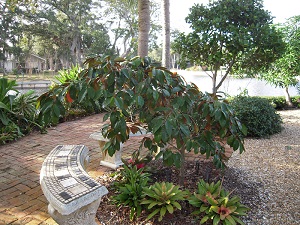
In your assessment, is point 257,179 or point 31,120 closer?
point 257,179

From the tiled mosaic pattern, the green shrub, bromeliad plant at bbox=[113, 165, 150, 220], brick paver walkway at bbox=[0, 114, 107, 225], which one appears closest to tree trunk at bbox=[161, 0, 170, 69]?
the green shrub

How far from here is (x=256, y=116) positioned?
5113 millimetres

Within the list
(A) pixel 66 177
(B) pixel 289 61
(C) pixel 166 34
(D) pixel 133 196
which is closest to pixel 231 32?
(C) pixel 166 34

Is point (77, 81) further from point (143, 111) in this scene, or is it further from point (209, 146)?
point (209, 146)

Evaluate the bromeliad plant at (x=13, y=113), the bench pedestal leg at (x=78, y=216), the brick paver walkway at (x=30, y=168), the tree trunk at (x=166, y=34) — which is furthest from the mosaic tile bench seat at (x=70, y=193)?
the tree trunk at (x=166, y=34)

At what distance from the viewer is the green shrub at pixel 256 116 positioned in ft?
16.8

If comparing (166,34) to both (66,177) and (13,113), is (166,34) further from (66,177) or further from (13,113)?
(66,177)

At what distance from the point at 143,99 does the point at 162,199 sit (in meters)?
0.89

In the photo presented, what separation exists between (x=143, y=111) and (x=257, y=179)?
1.87 metres

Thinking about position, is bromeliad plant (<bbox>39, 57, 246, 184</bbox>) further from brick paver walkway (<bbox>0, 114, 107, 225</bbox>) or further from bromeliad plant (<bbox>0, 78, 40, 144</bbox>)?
bromeliad plant (<bbox>0, 78, 40, 144</bbox>)

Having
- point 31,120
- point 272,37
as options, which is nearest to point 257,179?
point 272,37

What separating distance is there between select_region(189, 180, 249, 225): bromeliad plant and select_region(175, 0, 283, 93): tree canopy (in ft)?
10.4

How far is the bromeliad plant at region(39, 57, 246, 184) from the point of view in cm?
171

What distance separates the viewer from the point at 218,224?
6.95 ft
